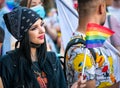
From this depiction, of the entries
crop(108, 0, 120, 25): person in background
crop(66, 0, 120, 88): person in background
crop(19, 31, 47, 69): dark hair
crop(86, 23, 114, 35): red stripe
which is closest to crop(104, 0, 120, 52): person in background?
crop(108, 0, 120, 25): person in background

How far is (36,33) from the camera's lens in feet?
17.0

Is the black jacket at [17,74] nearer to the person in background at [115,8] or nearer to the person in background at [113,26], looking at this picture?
the person in background at [113,26]

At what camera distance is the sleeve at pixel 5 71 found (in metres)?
5.00

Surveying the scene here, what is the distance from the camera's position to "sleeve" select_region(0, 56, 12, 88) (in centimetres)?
500

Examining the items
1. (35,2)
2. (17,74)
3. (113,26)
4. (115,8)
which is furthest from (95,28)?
(115,8)

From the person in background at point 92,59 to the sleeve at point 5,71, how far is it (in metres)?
0.54

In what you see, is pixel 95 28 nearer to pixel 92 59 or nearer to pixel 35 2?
pixel 92 59

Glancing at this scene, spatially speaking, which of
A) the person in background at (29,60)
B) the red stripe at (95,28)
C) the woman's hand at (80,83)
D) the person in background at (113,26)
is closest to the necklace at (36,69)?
the person in background at (29,60)

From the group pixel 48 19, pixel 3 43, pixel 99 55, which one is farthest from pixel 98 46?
pixel 48 19

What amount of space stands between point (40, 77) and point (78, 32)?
1.79ft

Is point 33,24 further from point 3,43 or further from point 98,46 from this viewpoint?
point 3,43

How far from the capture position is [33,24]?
5.22m

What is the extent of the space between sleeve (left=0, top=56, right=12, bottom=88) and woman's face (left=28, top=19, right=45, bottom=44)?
0.32m

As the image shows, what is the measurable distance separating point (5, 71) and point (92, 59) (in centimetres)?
80
